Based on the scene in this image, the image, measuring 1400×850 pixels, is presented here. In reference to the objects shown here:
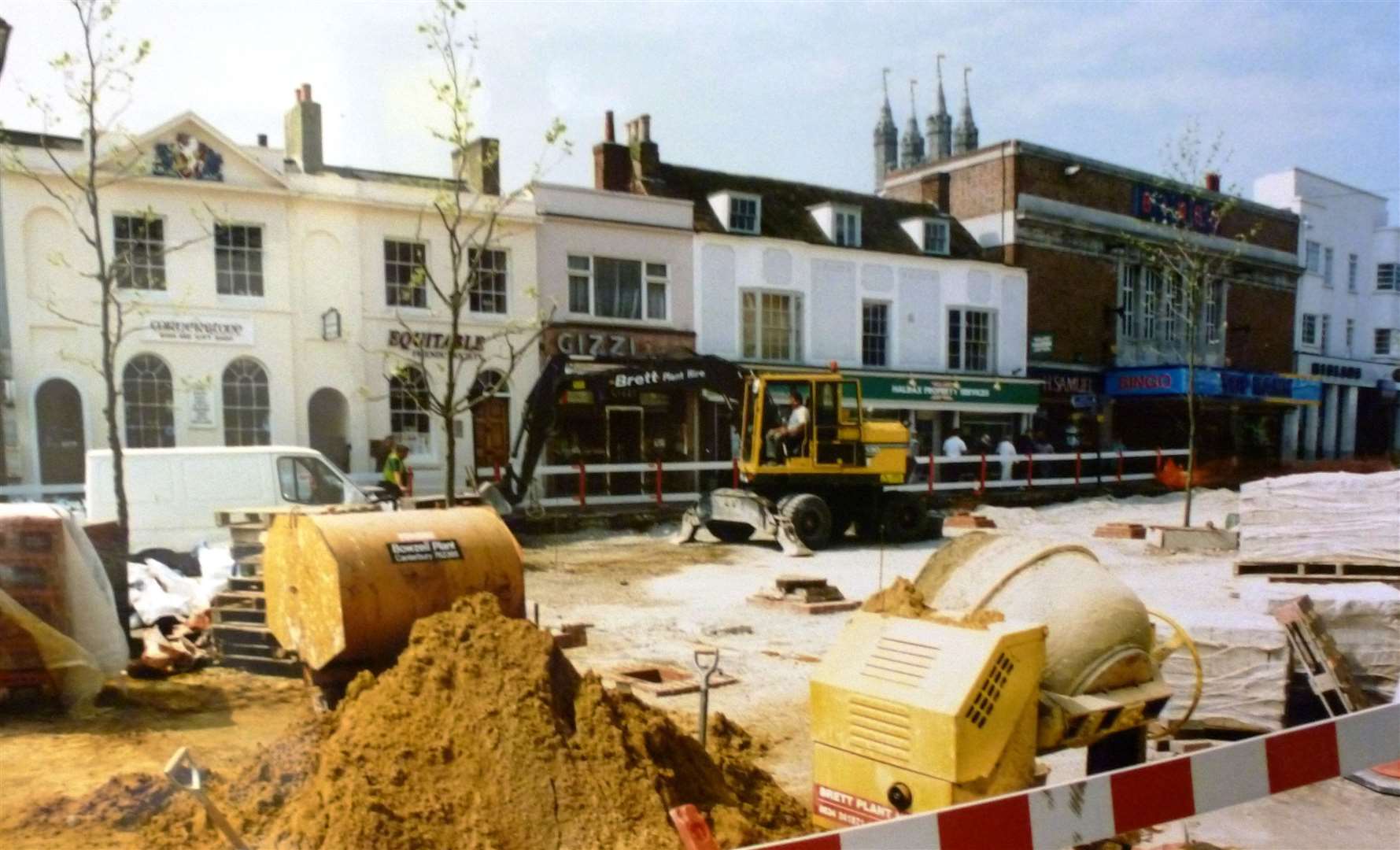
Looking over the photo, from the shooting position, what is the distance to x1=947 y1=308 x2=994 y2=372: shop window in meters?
24.9

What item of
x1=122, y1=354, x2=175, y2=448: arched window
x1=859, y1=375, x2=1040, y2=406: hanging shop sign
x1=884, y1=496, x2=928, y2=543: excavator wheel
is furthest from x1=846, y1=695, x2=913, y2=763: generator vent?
x1=859, y1=375, x2=1040, y2=406: hanging shop sign

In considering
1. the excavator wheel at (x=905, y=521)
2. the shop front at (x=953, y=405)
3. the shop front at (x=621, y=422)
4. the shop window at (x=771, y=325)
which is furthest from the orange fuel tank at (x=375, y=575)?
the shop front at (x=953, y=405)

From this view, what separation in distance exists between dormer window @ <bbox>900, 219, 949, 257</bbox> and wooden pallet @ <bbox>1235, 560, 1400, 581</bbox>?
17347 mm

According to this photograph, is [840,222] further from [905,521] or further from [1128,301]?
[905,521]

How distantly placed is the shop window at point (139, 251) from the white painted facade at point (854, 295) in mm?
12348

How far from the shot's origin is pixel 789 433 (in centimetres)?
1405

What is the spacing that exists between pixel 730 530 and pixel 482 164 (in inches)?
257

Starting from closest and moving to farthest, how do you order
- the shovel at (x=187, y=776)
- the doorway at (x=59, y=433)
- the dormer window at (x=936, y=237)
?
the shovel at (x=187, y=776) → the doorway at (x=59, y=433) → the dormer window at (x=936, y=237)

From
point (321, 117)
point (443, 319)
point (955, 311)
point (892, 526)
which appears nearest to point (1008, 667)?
point (321, 117)

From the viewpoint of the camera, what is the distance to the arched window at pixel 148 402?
9.09m

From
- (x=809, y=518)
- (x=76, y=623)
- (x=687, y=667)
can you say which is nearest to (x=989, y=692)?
(x=687, y=667)

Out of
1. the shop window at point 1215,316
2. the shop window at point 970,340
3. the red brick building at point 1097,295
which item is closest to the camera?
the shop window at point 1215,316

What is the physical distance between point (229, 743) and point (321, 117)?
487 centimetres

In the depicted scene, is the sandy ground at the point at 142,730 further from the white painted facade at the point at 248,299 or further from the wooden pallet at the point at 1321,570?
the wooden pallet at the point at 1321,570
